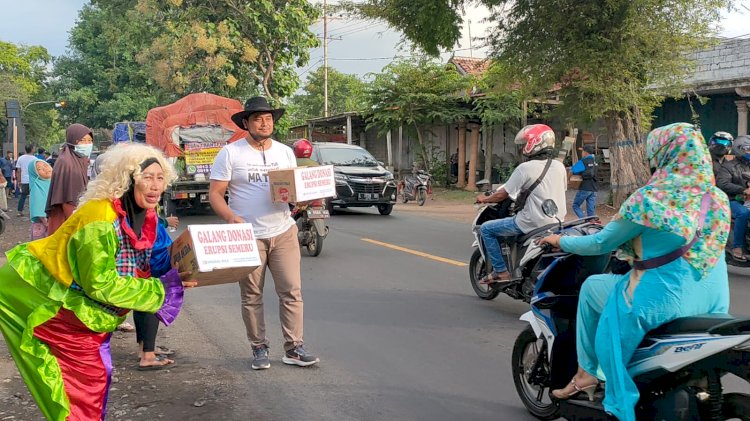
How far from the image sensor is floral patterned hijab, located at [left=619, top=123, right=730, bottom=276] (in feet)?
9.52

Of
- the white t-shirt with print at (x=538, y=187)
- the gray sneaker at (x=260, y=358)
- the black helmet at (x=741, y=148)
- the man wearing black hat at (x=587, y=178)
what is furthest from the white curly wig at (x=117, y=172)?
the man wearing black hat at (x=587, y=178)

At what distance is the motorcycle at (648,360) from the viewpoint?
9.01 ft

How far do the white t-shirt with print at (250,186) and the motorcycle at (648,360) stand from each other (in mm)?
1923

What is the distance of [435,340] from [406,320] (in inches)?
28.0

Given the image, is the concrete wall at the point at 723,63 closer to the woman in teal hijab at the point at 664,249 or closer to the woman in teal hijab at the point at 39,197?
the woman in teal hijab at the point at 39,197

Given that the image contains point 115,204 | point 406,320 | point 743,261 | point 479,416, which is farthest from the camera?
point 743,261

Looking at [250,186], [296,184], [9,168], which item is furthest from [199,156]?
[296,184]

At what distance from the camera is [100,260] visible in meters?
2.88

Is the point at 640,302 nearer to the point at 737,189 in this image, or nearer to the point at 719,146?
the point at 719,146

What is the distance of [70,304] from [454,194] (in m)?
20.7

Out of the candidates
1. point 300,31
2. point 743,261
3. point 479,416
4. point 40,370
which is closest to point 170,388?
point 40,370

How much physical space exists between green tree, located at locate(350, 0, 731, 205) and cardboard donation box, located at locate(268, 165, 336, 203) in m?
10.2

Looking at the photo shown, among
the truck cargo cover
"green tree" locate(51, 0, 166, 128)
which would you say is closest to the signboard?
the truck cargo cover

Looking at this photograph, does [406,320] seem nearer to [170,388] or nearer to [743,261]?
[170,388]
